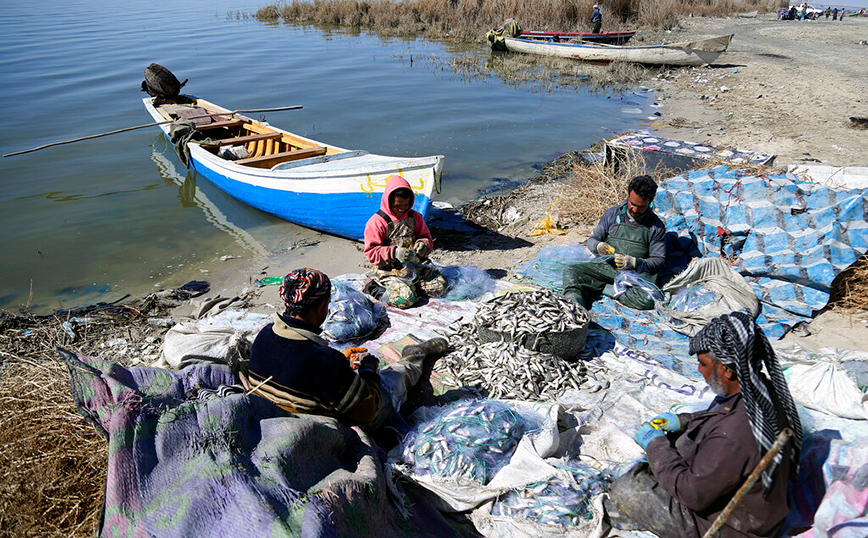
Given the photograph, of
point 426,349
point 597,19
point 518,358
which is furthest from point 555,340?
point 597,19

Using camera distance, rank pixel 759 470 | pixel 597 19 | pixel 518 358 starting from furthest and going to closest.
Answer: pixel 597 19
pixel 518 358
pixel 759 470

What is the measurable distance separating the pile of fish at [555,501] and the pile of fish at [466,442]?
0.69 ft

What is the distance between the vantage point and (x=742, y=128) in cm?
1215

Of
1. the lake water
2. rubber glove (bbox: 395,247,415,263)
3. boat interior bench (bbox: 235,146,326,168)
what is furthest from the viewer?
boat interior bench (bbox: 235,146,326,168)

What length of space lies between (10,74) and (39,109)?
532 centimetres

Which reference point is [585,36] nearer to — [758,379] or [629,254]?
[629,254]

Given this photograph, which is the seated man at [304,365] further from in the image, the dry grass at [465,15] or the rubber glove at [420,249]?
the dry grass at [465,15]

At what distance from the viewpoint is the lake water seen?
8727 mm

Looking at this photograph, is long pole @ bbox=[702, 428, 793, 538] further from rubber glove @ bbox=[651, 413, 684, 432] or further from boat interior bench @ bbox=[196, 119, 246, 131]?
boat interior bench @ bbox=[196, 119, 246, 131]

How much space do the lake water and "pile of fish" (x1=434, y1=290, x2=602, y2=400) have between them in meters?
5.13

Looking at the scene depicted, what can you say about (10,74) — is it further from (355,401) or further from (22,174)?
(355,401)

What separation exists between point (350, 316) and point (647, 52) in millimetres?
18918

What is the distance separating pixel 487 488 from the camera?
3.02 metres

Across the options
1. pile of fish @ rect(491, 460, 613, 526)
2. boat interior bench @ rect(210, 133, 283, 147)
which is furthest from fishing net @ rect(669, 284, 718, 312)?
boat interior bench @ rect(210, 133, 283, 147)
